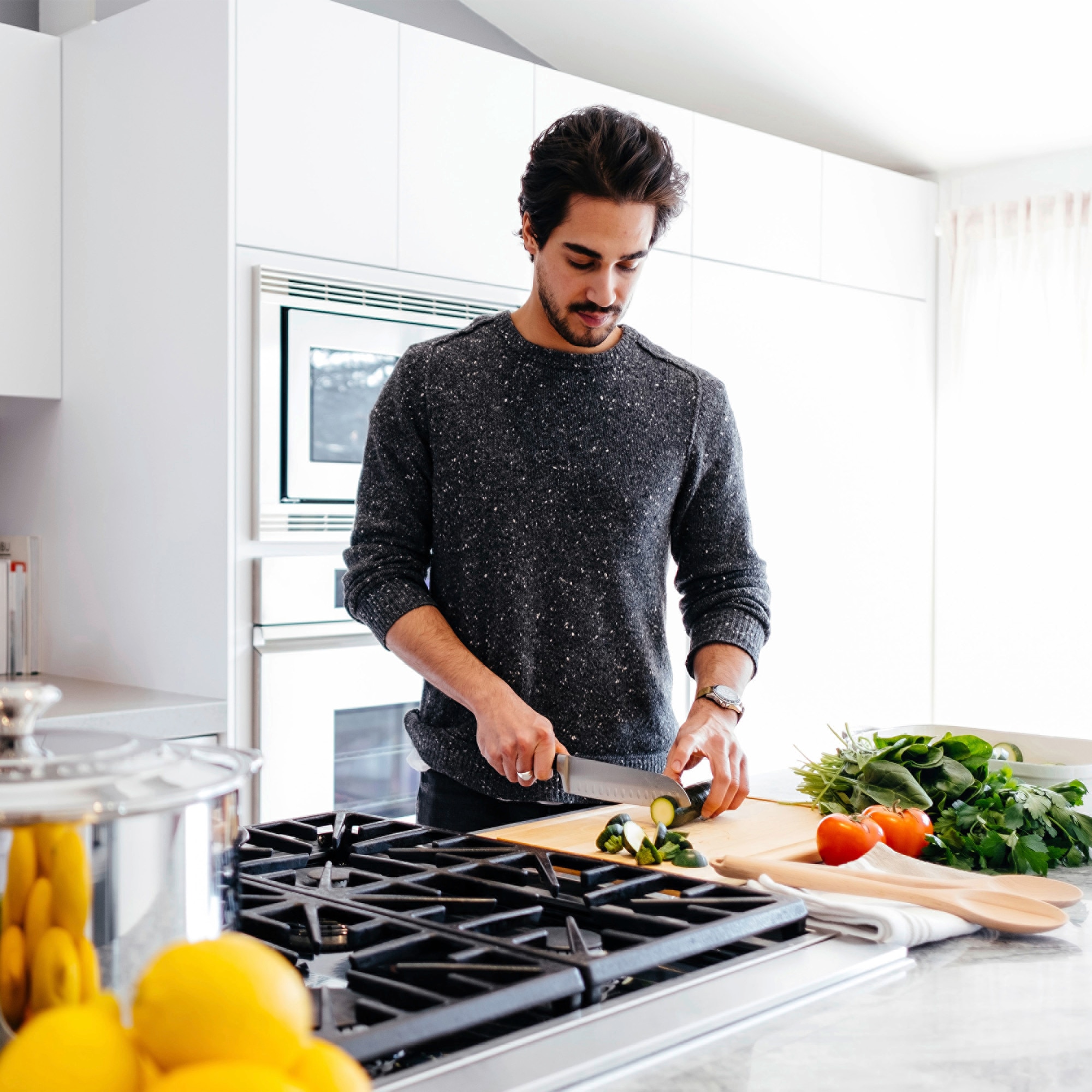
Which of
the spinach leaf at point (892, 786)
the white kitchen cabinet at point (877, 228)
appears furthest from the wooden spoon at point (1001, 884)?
the white kitchen cabinet at point (877, 228)

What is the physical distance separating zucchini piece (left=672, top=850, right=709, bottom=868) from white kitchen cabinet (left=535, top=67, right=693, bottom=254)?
198 centimetres

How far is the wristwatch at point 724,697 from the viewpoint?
1608mm

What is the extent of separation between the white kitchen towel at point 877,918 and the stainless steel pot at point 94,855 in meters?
0.54

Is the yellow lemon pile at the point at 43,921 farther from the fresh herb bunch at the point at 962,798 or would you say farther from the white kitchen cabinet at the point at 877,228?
the white kitchen cabinet at the point at 877,228

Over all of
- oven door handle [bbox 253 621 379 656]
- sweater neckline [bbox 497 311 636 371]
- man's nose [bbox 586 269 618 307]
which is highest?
man's nose [bbox 586 269 618 307]

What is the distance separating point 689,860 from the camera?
1.25m

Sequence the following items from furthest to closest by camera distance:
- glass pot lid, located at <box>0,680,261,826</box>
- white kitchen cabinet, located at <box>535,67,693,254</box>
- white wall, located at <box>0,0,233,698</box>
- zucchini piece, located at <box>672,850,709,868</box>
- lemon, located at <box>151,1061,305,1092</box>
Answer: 1. white kitchen cabinet, located at <box>535,67,693,254</box>
2. white wall, located at <box>0,0,233,698</box>
3. zucchini piece, located at <box>672,850,709,868</box>
4. glass pot lid, located at <box>0,680,261,826</box>
5. lemon, located at <box>151,1061,305,1092</box>

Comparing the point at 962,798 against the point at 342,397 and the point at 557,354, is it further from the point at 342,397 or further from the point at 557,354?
the point at 342,397

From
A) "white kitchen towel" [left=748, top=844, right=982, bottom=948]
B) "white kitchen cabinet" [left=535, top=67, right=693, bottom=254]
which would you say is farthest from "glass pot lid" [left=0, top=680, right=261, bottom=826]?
"white kitchen cabinet" [left=535, top=67, right=693, bottom=254]

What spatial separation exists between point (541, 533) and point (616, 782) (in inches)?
14.6

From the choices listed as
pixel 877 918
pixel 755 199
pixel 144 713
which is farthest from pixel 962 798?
pixel 755 199

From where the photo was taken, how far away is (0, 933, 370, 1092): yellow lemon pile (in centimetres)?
53

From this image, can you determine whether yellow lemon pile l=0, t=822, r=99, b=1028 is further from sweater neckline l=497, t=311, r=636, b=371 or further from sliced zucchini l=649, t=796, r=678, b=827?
sweater neckline l=497, t=311, r=636, b=371

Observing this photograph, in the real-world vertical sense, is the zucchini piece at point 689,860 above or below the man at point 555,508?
below
